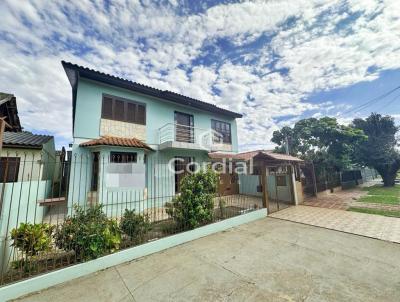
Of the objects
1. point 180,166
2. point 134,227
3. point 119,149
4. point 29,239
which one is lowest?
point 134,227

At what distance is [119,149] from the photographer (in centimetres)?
934

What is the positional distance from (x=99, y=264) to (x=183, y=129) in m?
10.4

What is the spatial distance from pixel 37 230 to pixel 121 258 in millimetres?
1910

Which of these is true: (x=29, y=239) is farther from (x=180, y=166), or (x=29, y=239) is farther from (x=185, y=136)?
(x=185, y=136)

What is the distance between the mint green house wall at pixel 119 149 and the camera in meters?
8.75

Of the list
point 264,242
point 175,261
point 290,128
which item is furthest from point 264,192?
point 290,128

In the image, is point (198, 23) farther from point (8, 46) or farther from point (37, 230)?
point (37, 230)

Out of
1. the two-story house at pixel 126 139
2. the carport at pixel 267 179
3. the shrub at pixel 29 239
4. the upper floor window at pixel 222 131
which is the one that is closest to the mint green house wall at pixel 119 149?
the two-story house at pixel 126 139

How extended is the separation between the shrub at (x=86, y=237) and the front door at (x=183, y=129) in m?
8.94

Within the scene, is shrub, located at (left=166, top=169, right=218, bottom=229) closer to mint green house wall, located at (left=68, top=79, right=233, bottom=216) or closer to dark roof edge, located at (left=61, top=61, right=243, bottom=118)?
mint green house wall, located at (left=68, top=79, right=233, bottom=216)

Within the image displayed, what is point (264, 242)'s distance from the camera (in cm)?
542

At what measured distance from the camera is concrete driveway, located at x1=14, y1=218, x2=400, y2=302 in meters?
3.06

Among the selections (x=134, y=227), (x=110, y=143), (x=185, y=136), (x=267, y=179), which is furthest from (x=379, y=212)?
(x=110, y=143)

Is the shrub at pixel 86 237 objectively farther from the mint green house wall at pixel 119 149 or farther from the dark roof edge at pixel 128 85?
the dark roof edge at pixel 128 85
